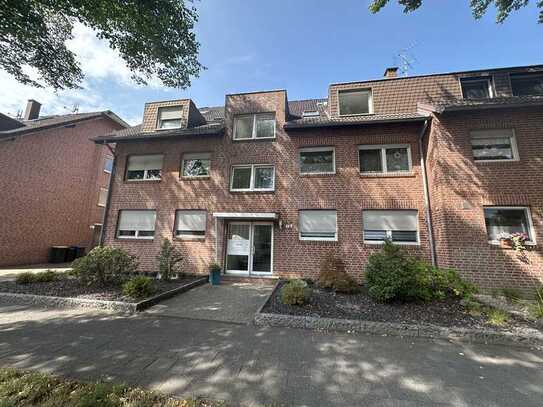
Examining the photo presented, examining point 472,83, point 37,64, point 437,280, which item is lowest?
point 437,280

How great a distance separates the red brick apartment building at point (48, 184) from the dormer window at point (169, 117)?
→ 19.4 ft

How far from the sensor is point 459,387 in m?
2.91

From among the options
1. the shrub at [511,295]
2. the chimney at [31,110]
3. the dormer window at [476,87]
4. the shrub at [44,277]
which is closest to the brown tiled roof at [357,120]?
the dormer window at [476,87]

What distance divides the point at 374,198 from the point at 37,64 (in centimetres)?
1272

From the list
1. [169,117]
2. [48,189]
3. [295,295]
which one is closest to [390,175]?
[295,295]

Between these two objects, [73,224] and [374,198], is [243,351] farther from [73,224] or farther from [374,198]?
[73,224]

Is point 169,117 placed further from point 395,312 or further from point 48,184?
point 395,312

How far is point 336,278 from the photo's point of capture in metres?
7.20

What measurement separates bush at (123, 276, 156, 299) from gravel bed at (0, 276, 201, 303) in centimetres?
14

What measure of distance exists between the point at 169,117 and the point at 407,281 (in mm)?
12868

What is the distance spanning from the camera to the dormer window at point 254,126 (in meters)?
10.8

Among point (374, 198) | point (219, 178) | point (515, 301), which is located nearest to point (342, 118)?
point (374, 198)

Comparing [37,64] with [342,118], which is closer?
[37,64]

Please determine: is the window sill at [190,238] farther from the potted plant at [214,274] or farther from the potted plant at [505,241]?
the potted plant at [505,241]
